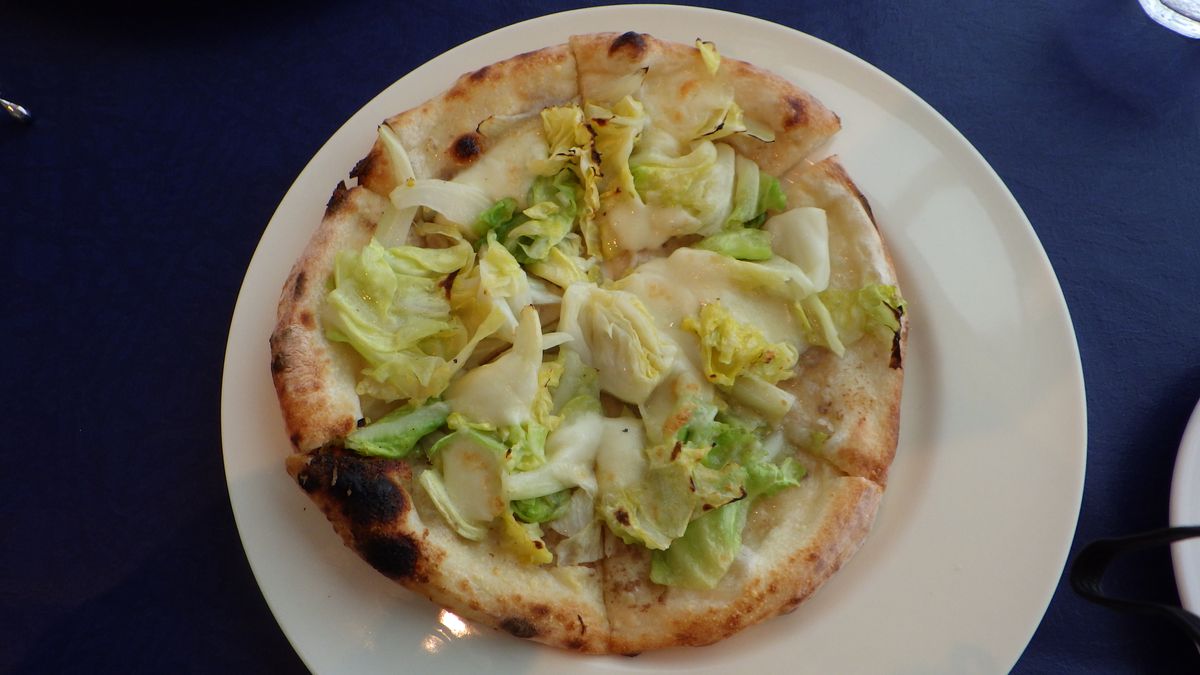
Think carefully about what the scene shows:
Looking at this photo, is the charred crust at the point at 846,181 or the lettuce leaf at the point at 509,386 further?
the charred crust at the point at 846,181

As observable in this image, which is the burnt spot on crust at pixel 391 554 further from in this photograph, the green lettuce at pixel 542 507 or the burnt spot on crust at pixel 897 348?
the burnt spot on crust at pixel 897 348

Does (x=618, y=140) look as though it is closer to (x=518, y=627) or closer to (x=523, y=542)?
(x=523, y=542)

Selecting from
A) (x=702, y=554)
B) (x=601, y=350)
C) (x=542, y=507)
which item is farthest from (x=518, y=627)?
(x=601, y=350)

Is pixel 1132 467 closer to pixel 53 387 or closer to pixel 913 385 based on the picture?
pixel 913 385

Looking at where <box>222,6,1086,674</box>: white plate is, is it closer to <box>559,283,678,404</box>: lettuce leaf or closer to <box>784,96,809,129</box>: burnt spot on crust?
<box>784,96,809,129</box>: burnt spot on crust

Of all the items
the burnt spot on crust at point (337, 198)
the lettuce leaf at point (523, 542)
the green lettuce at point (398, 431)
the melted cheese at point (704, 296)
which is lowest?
the lettuce leaf at point (523, 542)

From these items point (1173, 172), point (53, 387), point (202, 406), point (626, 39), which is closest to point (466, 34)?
point (626, 39)

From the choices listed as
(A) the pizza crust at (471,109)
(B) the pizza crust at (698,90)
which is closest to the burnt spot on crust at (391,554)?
(A) the pizza crust at (471,109)
